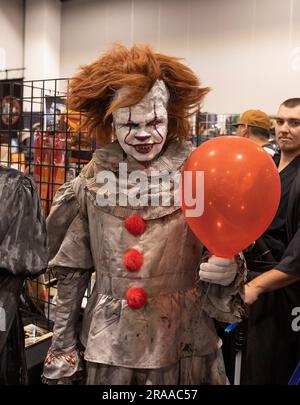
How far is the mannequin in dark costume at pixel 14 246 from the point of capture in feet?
3.02

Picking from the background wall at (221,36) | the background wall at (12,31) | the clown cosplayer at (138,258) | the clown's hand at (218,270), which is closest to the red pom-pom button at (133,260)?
the clown cosplayer at (138,258)

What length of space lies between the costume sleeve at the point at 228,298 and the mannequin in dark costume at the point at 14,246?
1.31 ft

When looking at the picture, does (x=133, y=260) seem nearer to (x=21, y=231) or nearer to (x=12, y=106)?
(x=21, y=231)

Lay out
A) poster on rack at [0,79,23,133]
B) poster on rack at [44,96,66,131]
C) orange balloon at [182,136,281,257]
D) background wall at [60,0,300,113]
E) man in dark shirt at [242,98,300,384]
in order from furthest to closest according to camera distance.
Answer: background wall at [60,0,300,113] → poster on rack at [0,79,23,133] → poster on rack at [44,96,66,131] → man in dark shirt at [242,98,300,384] → orange balloon at [182,136,281,257]

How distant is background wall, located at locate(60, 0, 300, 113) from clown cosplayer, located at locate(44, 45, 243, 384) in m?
3.76

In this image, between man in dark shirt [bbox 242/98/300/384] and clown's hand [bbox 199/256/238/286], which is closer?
clown's hand [bbox 199/256/238/286]

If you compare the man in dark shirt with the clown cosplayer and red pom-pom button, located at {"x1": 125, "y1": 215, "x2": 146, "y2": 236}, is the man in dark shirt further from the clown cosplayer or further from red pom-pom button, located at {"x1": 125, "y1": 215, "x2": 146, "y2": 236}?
red pom-pom button, located at {"x1": 125, "y1": 215, "x2": 146, "y2": 236}

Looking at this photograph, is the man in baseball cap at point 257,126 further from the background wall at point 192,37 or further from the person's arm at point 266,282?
the background wall at point 192,37

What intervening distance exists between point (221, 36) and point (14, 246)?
462 cm

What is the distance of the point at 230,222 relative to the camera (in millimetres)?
868

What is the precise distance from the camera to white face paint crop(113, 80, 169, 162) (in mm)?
1005

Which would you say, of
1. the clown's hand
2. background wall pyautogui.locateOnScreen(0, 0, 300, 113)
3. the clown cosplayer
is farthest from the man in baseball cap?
background wall pyautogui.locateOnScreen(0, 0, 300, 113)

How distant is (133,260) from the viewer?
3.27 ft

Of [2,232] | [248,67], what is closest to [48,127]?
[2,232]
